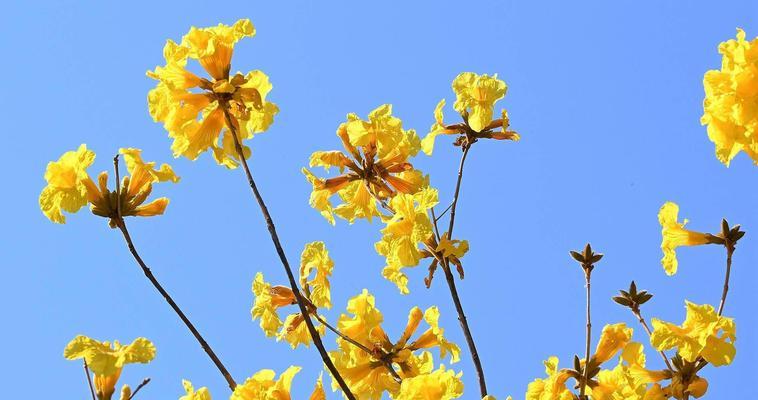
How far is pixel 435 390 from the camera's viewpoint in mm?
3428

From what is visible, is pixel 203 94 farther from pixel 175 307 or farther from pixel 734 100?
pixel 734 100

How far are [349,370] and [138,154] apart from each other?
4.65 feet

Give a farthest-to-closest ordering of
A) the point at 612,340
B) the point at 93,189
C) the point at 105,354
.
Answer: the point at 612,340, the point at 93,189, the point at 105,354

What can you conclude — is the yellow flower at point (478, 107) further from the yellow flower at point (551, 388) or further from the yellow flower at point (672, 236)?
the yellow flower at point (551, 388)

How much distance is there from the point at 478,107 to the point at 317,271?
3.91 feet

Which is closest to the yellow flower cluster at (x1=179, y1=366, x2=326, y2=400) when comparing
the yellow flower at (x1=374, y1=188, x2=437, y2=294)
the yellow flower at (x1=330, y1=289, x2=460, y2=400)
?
the yellow flower at (x1=330, y1=289, x2=460, y2=400)

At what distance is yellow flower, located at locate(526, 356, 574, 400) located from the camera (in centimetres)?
388

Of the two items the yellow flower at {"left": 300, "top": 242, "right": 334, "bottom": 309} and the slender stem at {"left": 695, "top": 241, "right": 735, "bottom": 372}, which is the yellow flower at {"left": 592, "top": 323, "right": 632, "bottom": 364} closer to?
the slender stem at {"left": 695, "top": 241, "right": 735, "bottom": 372}

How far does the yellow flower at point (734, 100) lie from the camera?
113 inches

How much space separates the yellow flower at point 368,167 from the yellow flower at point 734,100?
1.54 meters

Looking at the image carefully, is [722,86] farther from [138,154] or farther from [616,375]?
[138,154]

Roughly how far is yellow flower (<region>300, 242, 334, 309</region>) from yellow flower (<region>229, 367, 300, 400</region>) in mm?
499

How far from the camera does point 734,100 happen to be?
9.53 feet

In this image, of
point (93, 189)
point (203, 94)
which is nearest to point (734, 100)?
point (203, 94)
